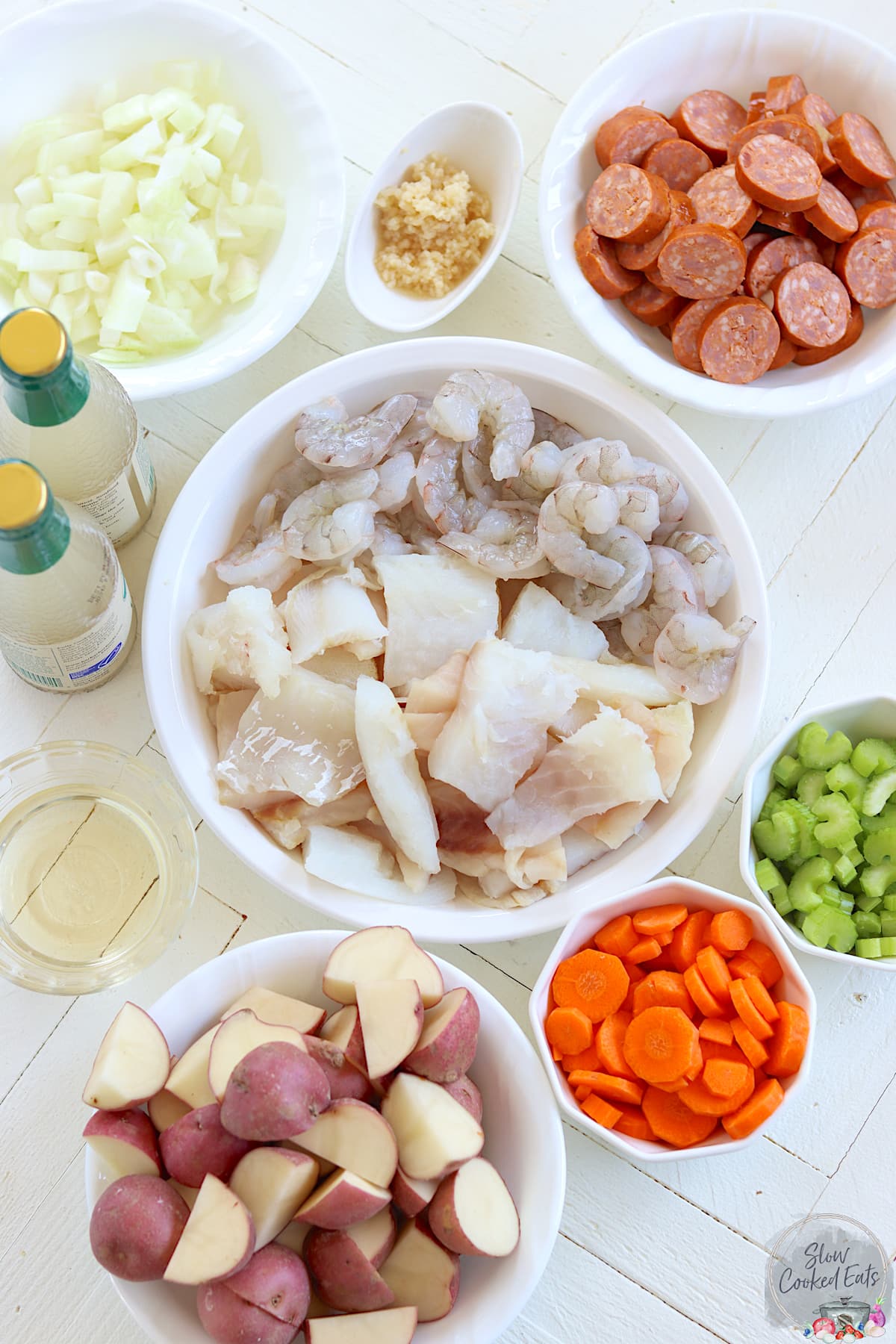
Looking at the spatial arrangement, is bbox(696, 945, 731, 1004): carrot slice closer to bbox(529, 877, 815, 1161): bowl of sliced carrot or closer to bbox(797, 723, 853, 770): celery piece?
bbox(529, 877, 815, 1161): bowl of sliced carrot

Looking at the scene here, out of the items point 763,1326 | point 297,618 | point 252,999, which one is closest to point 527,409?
point 297,618

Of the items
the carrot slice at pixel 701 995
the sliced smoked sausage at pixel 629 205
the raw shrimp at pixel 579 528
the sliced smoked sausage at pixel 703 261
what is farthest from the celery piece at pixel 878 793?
the sliced smoked sausage at pixel 629 205

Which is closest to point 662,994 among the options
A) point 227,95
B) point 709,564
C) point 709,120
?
point 709,564

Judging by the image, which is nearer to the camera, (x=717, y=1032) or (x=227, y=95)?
(x=717, y=1032)

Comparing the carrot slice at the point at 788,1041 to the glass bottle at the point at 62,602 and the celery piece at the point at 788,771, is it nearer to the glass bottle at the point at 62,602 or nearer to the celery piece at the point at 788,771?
the celery piece at the point at 788,771

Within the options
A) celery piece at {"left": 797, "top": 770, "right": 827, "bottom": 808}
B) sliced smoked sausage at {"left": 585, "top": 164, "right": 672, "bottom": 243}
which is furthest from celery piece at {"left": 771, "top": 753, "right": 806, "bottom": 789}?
sliced smoked sausage at {"left": 585, "top": 164, "right": 672, "bottom": 243}

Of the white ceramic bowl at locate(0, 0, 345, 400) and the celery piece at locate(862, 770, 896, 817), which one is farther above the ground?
the white ceramic bowl at locate(0, 0, 345, 400)

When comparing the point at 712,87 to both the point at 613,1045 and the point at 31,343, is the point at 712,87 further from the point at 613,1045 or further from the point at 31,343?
the point at 613,1045

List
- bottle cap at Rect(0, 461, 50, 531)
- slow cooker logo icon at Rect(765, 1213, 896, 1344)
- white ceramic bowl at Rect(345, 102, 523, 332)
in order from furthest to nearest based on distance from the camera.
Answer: white ceramic bowl at Rect(345, 102, 523, 332), slow cooker logo icon at Rect(765, 1213, 896, 1344), bottle cap at Rect(0, 461, 50, 531)
